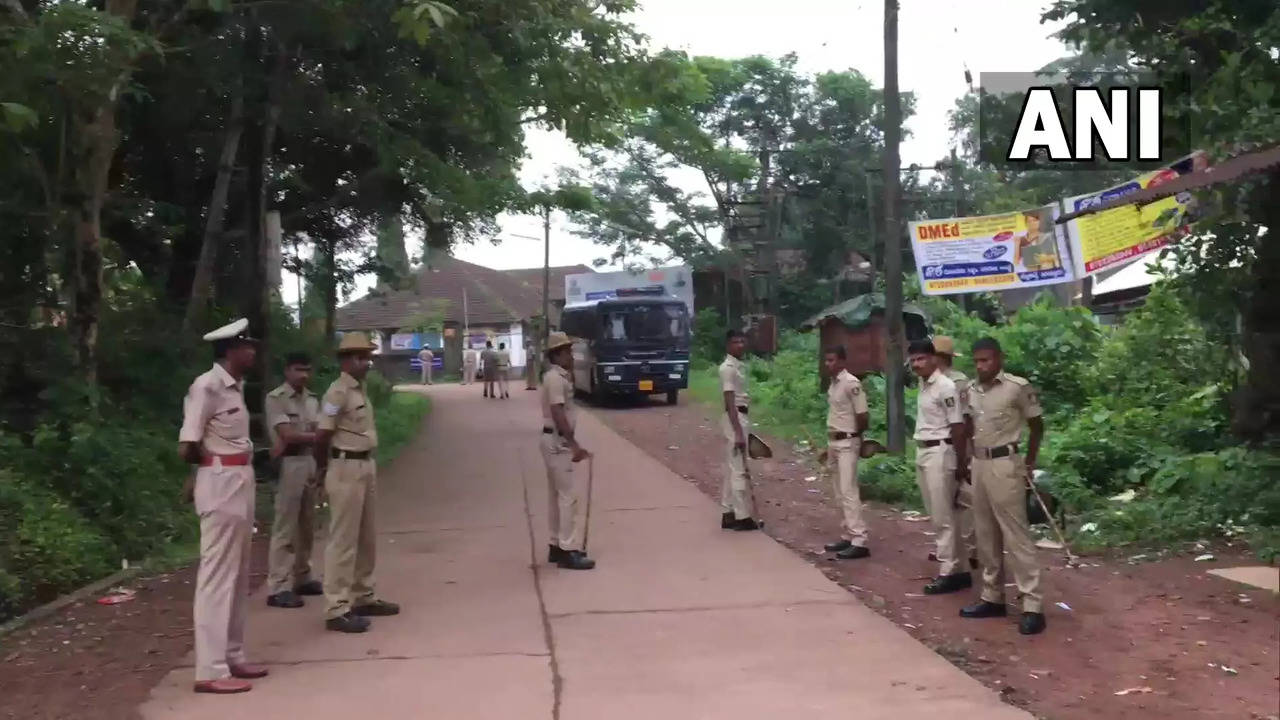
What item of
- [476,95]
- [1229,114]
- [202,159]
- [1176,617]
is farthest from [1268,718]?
[202,159]

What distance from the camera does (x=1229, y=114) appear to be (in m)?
9.22

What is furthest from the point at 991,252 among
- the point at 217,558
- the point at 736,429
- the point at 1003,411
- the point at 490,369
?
the point at 490,369

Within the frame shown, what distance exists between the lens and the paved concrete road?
214 inches

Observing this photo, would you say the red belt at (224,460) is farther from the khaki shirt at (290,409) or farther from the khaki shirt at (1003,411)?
the khaki shirt at (1003,411)

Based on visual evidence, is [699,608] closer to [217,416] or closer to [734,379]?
[734,379]

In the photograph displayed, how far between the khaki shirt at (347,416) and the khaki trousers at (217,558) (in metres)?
0.97

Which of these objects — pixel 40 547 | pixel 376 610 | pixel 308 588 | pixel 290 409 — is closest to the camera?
Result: pixel 376 610

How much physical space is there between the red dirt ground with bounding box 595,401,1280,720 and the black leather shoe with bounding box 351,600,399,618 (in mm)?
3055

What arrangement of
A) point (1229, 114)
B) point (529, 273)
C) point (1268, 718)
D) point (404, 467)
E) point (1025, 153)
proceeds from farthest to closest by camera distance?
point (529, 273) → point (404, 467) → point (1025, 153) → point (1229, 114) → point (1268, 718)

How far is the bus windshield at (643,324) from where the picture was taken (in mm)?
25734

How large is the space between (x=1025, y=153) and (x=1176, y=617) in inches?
220

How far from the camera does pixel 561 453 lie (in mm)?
8516

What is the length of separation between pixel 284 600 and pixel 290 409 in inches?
49.9

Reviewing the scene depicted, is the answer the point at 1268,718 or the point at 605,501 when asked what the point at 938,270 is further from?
the point at 1268,718
